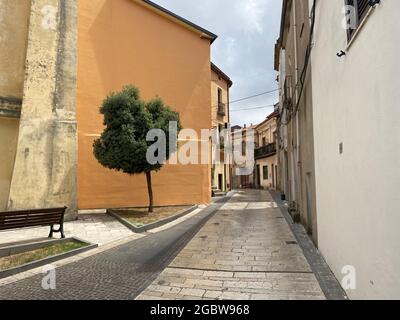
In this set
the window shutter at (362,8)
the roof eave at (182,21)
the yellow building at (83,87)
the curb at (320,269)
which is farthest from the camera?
the roof eave at (182,21)

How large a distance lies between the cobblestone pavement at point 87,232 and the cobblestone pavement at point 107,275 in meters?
0.94

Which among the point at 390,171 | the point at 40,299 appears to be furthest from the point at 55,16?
the point at 390,171

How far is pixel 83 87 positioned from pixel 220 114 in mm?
12833

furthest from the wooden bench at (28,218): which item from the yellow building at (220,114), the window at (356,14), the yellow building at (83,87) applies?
the yellow building at (220,114)

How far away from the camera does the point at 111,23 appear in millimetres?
14352

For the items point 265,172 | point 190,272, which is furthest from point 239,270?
point 265,172

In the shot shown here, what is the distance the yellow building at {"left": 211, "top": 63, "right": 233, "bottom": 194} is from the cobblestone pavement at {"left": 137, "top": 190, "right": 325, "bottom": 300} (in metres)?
Answer: 15.2

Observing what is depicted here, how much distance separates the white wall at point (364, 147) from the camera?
276cm

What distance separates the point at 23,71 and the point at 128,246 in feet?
25.7

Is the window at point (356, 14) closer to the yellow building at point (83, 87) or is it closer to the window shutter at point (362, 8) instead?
the window shutter at point (362, 8)

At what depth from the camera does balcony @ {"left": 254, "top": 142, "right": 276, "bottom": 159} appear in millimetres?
30130

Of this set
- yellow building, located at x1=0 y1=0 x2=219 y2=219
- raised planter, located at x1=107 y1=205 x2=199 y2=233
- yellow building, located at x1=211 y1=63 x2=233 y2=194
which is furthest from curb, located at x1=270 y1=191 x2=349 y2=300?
yellow building, located at x1=211 y1=63 x2=233 y2=194

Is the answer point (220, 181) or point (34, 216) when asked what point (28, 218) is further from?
point (220, 181)
